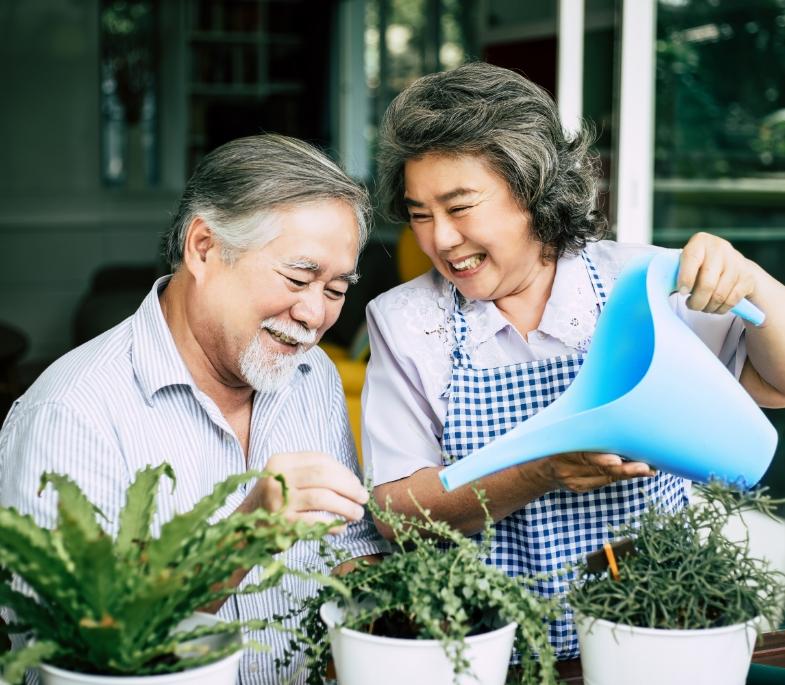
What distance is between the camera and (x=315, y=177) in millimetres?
1458

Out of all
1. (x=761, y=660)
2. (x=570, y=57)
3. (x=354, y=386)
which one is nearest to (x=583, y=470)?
(x=761, y=660)

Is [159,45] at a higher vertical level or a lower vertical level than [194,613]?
higher

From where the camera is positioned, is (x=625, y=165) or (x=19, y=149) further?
(x=19, y=149)

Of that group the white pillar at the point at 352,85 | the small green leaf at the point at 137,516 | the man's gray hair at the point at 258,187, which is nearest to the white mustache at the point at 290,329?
the man's gray hair at the point at 258,187

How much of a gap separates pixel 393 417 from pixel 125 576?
0.65m

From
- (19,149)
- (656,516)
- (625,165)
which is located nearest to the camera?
(656,516)

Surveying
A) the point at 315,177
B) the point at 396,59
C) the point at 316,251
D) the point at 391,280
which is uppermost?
the point at 396,59

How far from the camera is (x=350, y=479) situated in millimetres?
1062

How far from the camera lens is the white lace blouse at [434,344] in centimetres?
147

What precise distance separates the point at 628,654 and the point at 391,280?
173 inches

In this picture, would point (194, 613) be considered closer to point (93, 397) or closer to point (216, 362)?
point (93, 397)

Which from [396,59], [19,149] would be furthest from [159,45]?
[396,59]

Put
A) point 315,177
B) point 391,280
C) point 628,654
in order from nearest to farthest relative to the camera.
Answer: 1. point 628,654
2. point 315,177
3. point 391,280

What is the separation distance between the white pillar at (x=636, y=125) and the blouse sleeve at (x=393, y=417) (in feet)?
6.13
